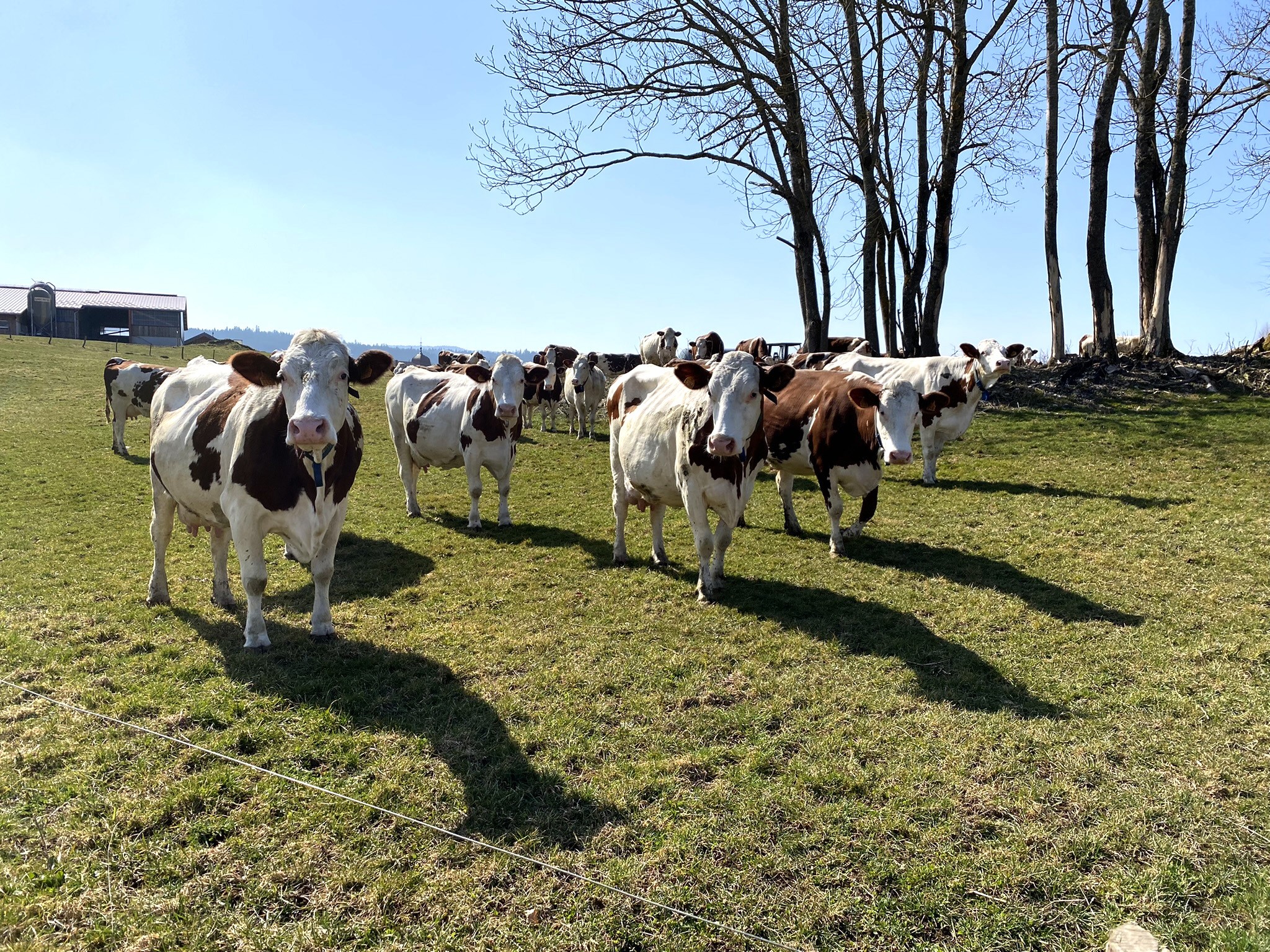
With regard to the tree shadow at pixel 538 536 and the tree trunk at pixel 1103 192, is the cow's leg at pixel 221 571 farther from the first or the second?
the tree trunk at pixel 1103 192

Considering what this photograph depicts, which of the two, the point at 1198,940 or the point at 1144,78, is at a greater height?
the point at 1144,78

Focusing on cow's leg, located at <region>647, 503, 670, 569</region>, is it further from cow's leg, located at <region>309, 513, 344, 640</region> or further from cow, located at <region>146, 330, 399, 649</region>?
cow's leg, located at <region>309, 513, 344, 640</region>

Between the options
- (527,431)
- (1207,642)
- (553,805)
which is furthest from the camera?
(527,431)

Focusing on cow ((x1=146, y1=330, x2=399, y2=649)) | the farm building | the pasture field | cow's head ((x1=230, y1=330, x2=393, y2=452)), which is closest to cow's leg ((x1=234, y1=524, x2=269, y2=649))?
cow ((x1=146, y1=330, x2=399, y2=649))

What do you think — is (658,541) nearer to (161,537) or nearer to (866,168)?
(161,537)

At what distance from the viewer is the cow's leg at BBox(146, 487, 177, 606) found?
6438 millimetres

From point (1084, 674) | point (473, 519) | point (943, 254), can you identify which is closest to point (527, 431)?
point (473, 519)

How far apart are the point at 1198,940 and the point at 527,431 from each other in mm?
17946

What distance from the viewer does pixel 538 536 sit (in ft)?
30.9

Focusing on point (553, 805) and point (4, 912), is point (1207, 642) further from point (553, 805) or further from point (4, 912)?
point (4, 912)

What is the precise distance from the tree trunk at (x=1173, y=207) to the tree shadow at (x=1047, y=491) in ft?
39.0

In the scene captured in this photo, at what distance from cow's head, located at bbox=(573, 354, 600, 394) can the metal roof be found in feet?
208

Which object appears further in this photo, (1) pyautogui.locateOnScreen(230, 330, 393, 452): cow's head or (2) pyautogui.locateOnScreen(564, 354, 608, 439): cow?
(2) pyautogui.locateOnScreen(564, 354, 608, 439): cow

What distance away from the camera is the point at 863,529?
366 inches
